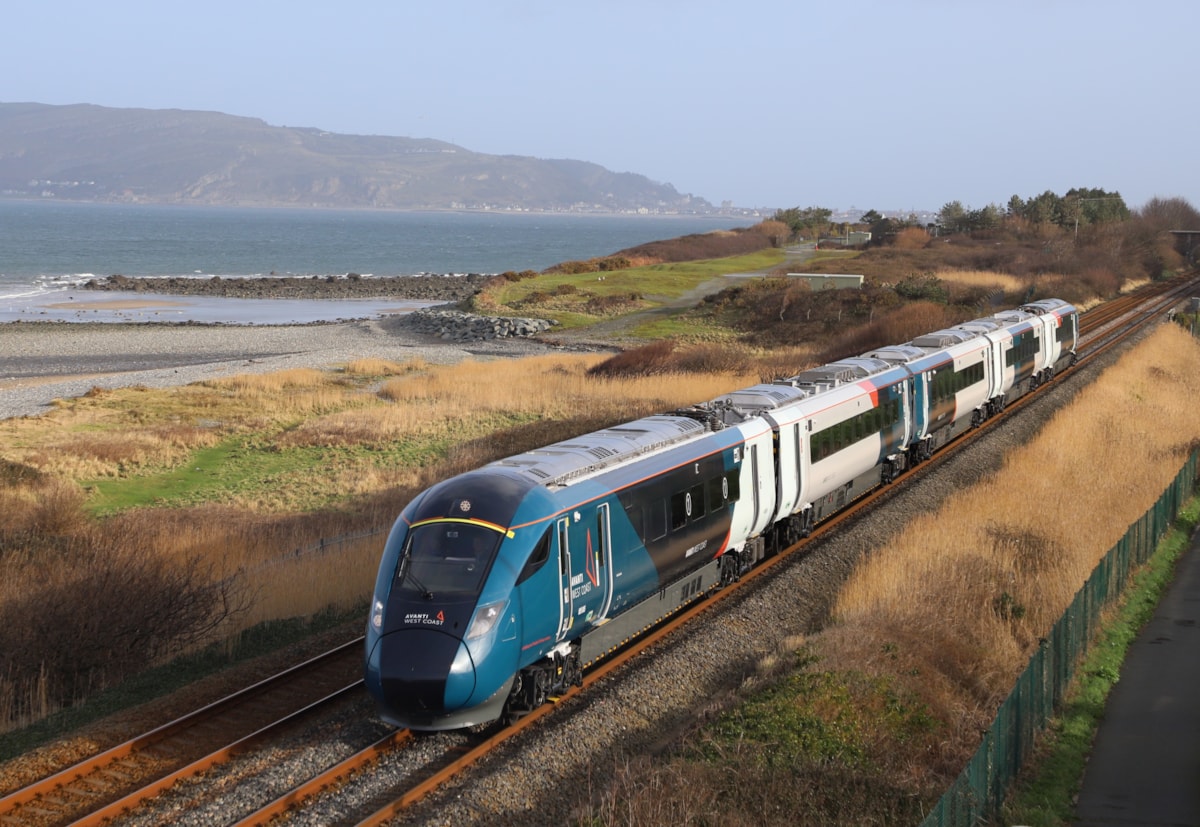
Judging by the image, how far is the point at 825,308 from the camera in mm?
67375

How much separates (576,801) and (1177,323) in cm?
5540

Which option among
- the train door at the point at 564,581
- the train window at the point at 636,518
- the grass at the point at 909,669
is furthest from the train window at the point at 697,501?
the train door at the point at 564,581

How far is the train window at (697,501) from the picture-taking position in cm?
1739

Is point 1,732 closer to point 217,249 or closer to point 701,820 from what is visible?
point 701,820

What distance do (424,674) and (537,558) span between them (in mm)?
1890

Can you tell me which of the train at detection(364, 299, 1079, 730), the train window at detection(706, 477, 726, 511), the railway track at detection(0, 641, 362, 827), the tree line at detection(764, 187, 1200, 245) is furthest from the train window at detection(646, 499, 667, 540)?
the tree line at detection(764, 187, 1200, 245)

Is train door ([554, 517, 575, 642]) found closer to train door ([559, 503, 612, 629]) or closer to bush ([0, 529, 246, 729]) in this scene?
train door ([559, 503, 612, 629])

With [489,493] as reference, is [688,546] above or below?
below

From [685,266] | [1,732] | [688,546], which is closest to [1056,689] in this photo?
[688,546]

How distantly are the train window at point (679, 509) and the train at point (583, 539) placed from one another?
0.03 metres

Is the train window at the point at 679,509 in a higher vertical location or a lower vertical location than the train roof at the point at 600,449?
lower

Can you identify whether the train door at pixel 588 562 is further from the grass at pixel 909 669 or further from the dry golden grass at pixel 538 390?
the dry golden grass at pixel 538 390

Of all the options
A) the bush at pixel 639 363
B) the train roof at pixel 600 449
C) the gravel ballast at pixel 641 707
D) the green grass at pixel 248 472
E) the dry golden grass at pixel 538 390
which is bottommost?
the green grass at pixel 248 472

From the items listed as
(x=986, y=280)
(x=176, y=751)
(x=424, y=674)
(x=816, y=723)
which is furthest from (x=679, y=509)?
(x=986, y=280)
